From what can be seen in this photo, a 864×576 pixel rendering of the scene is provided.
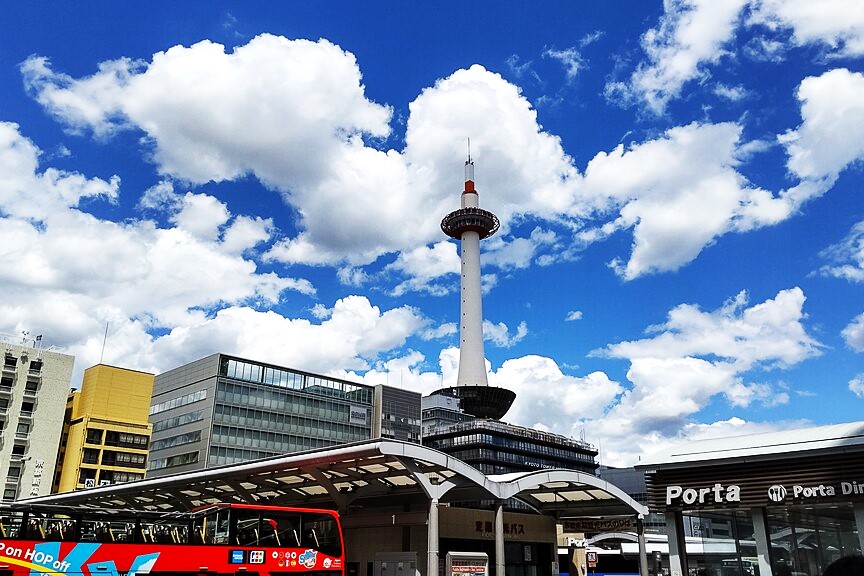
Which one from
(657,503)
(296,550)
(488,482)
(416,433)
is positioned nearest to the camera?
(296,550)

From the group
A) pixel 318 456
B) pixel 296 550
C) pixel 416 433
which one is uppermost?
pixel 416 433

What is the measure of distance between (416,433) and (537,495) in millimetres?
70777

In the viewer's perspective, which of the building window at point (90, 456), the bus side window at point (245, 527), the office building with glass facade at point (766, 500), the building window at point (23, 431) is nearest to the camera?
the office building with glass facade at point (766, 500)

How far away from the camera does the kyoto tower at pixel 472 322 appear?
12119cm

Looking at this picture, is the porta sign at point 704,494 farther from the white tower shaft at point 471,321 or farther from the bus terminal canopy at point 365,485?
the white tower shaft at point 471,321

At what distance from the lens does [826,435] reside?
2186cm

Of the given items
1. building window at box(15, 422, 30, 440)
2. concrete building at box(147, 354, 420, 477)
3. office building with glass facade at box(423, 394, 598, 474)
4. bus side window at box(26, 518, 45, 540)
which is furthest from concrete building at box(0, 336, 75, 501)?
office building with glass facade at box(423, 394, 598, 474)

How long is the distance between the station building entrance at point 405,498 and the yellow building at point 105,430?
38.9m

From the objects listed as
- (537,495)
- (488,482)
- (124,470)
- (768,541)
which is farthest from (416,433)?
(768,541)

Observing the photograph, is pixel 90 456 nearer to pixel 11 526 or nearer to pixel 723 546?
pixel 11 526

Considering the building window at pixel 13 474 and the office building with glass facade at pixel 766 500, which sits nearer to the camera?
the office building with glass facade at pixel 766 500

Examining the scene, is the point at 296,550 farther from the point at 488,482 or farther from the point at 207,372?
the point at 207,372

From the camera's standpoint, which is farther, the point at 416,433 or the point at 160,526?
the point at 416,433

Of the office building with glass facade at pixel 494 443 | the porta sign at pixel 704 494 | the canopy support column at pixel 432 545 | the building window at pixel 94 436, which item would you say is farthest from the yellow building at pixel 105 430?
the porta sign at pixel 704 494
